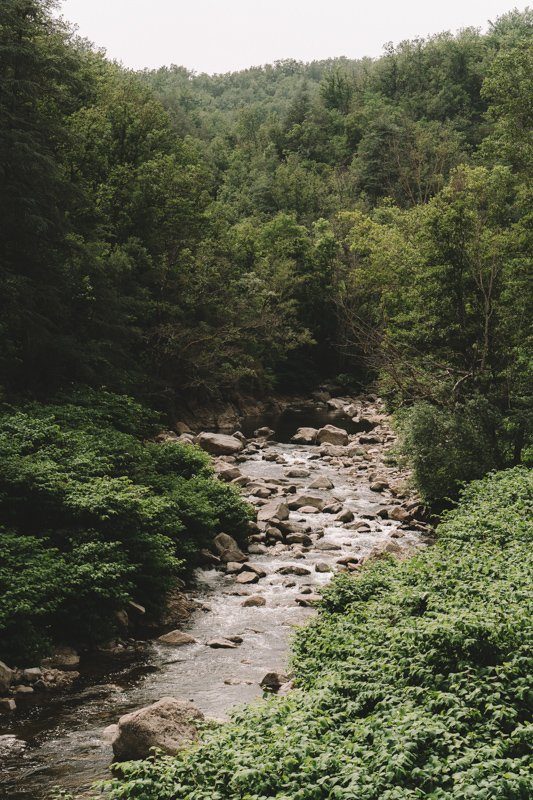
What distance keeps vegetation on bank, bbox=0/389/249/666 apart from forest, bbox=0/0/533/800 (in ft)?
0.18

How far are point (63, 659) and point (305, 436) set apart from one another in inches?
933

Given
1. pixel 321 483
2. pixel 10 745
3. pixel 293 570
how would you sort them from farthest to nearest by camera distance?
pixel 321 483 < pixel 293 570 < pixel 10 745

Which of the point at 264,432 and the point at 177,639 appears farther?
the point at 264,432

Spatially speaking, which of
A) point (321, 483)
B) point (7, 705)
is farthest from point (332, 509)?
point (7, 705)

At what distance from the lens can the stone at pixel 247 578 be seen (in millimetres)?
16672

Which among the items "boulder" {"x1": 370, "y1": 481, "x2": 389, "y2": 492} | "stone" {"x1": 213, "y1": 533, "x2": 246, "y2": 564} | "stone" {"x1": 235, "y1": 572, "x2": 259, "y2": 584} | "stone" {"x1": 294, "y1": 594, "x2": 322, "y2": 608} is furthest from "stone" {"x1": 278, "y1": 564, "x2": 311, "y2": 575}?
"boulder" {"x1": 370, "y1": 481, "x2": 389, "y2": 492}

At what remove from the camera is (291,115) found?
306ft

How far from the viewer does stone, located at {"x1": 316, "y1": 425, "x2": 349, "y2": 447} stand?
113 feet

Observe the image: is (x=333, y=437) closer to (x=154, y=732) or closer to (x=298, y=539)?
(x=298, y=539)

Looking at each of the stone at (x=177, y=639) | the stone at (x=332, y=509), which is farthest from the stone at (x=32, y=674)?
the stone at (x=332, y=509)

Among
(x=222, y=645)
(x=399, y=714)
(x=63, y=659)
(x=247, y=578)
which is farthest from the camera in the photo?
(x=247, y=578)

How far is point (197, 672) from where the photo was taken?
12.1m

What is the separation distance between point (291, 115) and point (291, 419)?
210 ft

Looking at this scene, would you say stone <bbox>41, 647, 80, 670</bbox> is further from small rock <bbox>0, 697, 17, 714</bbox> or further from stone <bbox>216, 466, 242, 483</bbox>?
stone <bbox>216, 466, 242, 483</bbox>
